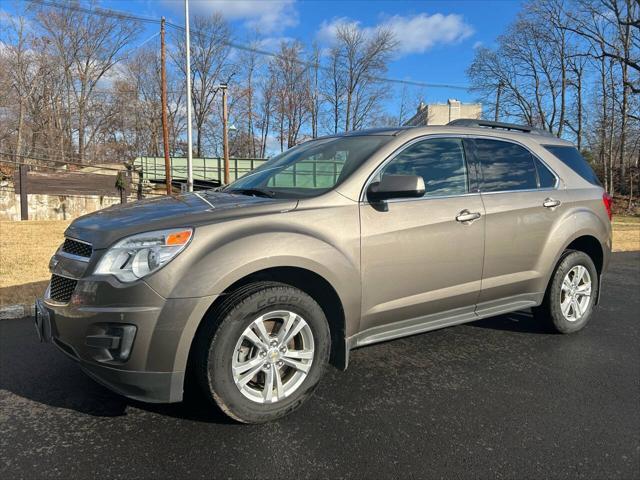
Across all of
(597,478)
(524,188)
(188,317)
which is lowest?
(597,478)

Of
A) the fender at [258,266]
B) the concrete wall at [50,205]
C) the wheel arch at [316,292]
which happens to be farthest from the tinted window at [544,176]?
the concrete wall at [50,205]

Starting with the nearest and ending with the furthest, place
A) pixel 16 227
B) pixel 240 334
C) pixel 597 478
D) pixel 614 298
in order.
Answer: pixel 597 478
pixel 240 334
pixel 614 298
pixel 16 227

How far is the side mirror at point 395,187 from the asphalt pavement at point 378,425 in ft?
4.52

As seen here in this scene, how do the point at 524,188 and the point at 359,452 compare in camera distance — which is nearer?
the point at 359,452

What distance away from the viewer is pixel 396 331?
3279 millimetres

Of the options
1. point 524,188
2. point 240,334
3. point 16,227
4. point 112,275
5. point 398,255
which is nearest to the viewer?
point 112,275

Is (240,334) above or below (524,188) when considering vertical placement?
below

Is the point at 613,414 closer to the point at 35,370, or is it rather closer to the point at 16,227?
the point at 35,370

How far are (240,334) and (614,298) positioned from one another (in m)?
5.66

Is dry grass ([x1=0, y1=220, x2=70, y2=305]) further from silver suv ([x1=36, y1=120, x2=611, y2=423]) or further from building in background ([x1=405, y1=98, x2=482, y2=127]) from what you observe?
building in background ([x1=405, y1=98, x2=482, y2=127])

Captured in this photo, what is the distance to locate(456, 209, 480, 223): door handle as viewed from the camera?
345 centimetres

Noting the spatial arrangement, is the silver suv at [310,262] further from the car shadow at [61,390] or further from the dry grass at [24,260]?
the dry grass at [24,260]

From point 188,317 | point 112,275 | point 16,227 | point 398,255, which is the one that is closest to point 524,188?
point 398,255

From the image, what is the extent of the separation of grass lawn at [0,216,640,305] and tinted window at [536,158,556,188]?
18.8ft
